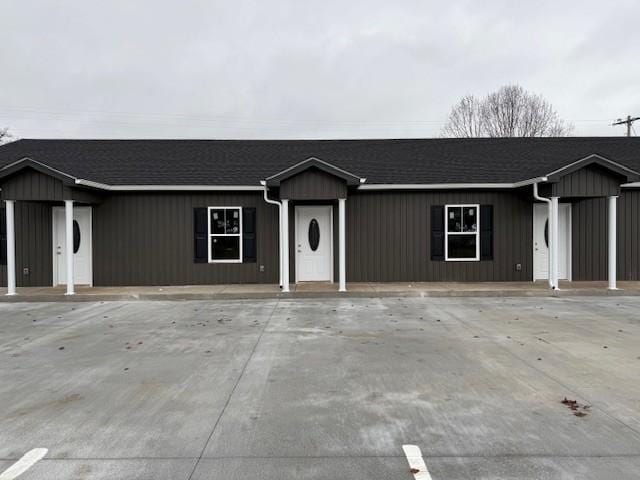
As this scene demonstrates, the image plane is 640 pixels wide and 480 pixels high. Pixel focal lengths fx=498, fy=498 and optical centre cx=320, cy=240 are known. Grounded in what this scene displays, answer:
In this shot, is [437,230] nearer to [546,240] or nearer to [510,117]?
[546,240]

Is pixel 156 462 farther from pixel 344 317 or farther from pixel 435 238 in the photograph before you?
pixel 435 238

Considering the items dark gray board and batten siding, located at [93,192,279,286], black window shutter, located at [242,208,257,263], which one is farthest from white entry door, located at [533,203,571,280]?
black window shutter, located at [242,208,257,263]

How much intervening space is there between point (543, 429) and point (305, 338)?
3.76 metres

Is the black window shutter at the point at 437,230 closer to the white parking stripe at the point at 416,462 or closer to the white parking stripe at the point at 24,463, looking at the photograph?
the white parking stripe at the point at 416,462

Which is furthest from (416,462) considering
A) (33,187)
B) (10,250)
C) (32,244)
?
(32,244)

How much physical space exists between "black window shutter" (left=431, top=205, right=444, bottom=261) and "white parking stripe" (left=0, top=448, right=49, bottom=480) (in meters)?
10.7

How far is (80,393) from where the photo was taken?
470 cm

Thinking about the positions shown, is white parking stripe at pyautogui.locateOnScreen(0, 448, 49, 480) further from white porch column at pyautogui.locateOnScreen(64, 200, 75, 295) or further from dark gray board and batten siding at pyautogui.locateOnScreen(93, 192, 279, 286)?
dark gray board and batten siding at pyautogui.locateOnScreen(93, 192, 279, 286)

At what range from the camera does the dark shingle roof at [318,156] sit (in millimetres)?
12859

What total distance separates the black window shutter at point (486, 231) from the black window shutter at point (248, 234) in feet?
19.2

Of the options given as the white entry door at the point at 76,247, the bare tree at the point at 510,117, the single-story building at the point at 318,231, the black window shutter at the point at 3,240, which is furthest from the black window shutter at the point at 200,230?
the bare tree at the point at 510,117

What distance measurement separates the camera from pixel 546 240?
12883 mm

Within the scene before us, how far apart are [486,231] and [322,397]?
9.46 meters

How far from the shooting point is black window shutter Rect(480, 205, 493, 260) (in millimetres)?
12828
